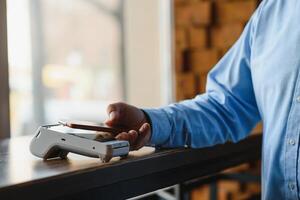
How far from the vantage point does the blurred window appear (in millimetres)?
3342

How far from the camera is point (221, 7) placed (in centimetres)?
255

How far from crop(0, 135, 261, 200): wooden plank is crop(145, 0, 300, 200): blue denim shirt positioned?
0.06 m

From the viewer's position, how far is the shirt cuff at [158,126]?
1.07 metres

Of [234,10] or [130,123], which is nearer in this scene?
[130,123]

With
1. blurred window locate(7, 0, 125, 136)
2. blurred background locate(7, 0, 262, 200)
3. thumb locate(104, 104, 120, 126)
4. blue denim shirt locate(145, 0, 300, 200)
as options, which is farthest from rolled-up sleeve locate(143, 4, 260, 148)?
blurred window locate(7, 0, 125, 136)

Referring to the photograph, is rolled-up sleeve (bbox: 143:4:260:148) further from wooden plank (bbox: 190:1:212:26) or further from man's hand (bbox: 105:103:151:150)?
wooden plank (bbox: 190:1:212:26)

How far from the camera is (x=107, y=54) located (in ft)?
11.8

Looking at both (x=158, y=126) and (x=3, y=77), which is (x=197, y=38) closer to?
(x=3, y=77)

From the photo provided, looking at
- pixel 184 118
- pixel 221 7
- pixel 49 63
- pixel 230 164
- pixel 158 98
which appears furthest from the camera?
pixel 49 63

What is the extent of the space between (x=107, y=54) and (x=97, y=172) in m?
2.82

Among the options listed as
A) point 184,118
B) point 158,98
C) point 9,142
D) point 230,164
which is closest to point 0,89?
point 9,142

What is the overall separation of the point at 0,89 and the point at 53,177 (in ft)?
2.74

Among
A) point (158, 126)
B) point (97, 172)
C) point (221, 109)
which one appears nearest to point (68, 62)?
point (221, 109)

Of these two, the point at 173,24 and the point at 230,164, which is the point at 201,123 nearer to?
the point at 230,164
